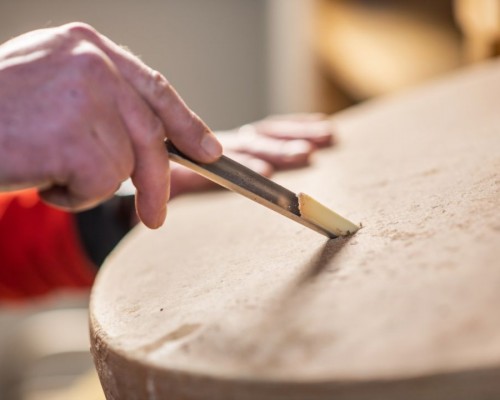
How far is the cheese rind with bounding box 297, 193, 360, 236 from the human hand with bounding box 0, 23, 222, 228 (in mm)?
82

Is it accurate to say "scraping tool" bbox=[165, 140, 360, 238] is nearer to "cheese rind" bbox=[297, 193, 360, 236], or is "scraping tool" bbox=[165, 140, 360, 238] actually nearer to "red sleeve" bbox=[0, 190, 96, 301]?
"cheese rind" bbox=[297, 193, 360, 236]

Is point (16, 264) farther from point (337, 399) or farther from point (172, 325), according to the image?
point (337, 399)

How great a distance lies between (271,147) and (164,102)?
1.46 ft

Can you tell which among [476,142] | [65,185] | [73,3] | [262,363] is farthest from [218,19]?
[262,363]

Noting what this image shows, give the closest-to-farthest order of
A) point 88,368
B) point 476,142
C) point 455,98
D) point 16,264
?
point 476,142, point 455,98, point 16,264, point 88,368

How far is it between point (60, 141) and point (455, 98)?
68 cm

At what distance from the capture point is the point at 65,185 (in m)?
0.48

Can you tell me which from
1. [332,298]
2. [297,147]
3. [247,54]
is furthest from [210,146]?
[247,54]

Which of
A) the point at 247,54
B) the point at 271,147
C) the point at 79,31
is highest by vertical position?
the point at 79,31

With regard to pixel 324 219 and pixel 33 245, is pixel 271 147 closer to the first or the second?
pixel 324 219

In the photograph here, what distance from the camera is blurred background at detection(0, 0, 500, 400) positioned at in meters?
1.72

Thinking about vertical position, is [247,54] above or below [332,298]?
below

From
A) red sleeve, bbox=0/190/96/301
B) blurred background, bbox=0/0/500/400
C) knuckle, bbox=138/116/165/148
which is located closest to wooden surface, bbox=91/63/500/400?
knuckle, bbox=138/116/165/148

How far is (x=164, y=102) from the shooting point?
489mm
